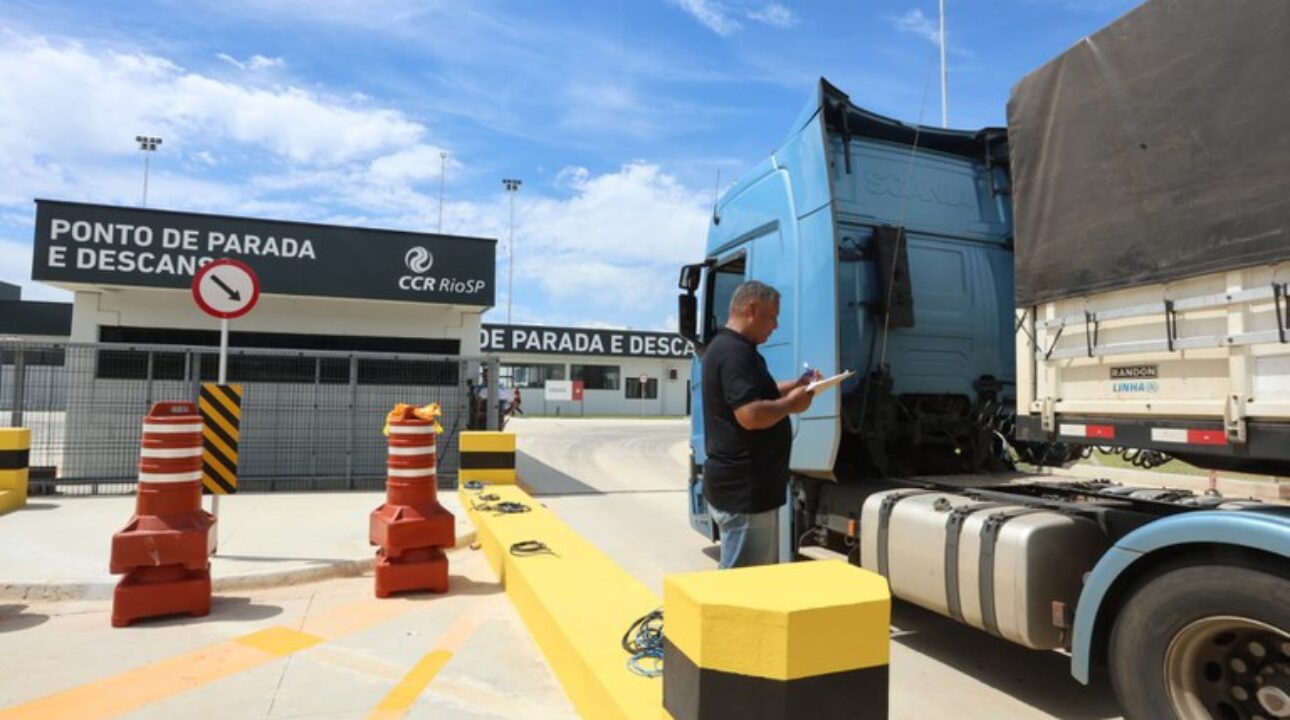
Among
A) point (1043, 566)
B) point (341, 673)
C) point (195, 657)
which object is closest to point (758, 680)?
point (1043, 566)

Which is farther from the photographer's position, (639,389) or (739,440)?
(639,389)

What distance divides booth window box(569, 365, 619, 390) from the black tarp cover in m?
37.7

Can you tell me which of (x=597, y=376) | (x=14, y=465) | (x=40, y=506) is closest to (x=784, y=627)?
(x=40, y=506)

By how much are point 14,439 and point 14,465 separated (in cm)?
31

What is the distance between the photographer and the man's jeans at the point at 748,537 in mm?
3461

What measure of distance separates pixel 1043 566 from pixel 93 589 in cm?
642

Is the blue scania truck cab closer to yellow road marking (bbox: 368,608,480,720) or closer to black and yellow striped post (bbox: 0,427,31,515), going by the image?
yellow road marking (bbox: 368,608,480,720)

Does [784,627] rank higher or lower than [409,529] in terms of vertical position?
higher

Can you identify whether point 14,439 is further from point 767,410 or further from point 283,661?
point 767,410

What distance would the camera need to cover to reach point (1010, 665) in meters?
4.51

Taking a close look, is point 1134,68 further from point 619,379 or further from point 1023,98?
point 619,379

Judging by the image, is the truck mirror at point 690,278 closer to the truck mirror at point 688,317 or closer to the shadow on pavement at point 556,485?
the truck mirror at point 688,317

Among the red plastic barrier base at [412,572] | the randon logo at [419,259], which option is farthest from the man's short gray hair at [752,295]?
the randon logo at [419,259]

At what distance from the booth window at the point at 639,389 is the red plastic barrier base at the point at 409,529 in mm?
36089
